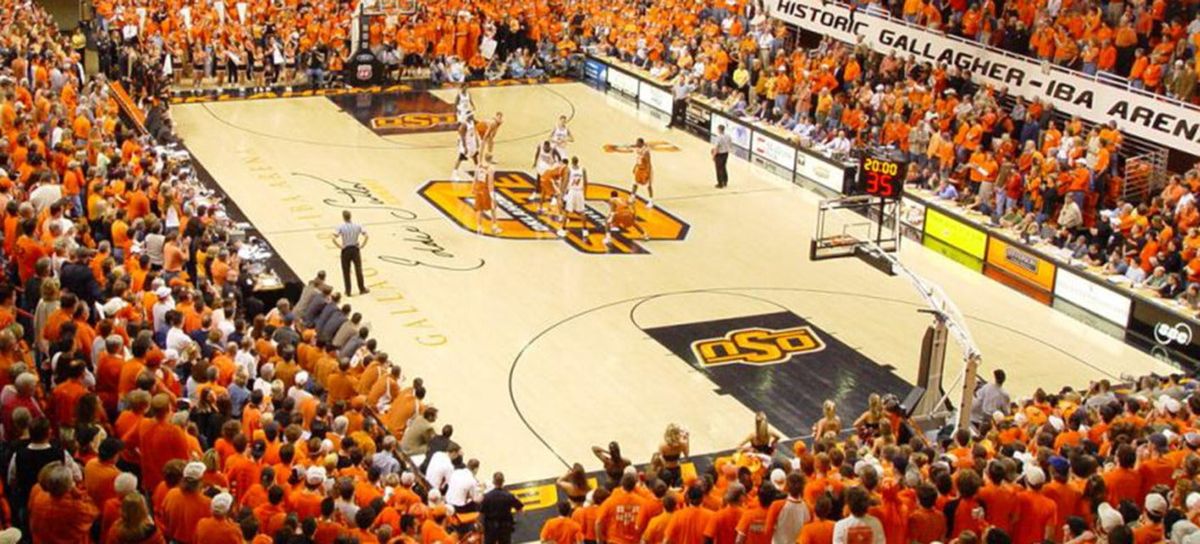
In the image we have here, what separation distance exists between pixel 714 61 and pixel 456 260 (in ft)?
37.6

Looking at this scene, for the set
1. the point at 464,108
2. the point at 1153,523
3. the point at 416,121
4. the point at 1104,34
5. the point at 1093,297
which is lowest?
the point at 1093,297

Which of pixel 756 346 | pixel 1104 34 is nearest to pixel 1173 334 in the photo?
pixel 756 346

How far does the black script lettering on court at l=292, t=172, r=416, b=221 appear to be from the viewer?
2607 cm

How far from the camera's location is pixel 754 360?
2031 cm

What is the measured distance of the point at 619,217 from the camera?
82.0 feet

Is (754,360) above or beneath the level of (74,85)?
beneath

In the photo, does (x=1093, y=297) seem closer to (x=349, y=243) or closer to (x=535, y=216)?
(x=535, y=216)

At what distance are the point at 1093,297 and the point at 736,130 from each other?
10.3m

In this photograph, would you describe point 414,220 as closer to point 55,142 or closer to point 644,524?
point 55,142

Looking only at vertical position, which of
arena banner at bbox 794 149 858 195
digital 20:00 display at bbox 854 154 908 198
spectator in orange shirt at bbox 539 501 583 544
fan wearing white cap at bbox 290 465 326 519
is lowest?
Result: arena banner at bbox 794 149 858 195

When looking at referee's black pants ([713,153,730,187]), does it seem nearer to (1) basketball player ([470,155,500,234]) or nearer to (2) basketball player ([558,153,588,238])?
(2) basketball player ([558,153,588,238])

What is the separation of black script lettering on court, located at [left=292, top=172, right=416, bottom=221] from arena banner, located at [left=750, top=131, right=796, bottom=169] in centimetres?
784

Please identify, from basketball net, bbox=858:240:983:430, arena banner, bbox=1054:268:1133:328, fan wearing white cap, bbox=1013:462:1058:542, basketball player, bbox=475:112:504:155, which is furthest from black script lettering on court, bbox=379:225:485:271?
fan wearing white cap, bbox=1013:462:1058:542

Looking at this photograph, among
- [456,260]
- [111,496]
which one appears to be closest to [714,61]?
[456,260]
